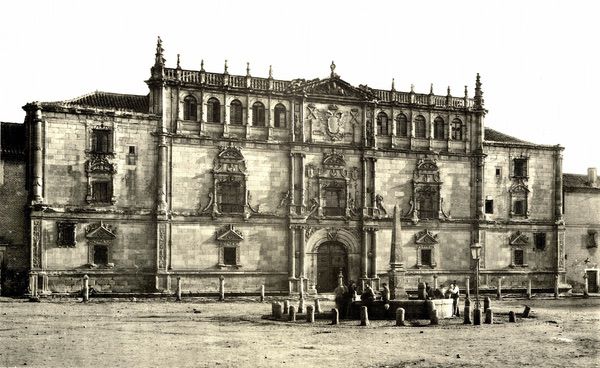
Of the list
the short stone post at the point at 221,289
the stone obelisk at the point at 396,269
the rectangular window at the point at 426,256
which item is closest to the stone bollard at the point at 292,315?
the stone obelisk at the point at 396,269

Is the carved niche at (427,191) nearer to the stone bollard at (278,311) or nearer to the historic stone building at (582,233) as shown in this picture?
the historic stone building at (582,233)

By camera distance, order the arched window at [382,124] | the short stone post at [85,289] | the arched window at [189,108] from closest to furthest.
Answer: the short stone post at [85,289], the arched window at [189,108], the arched window at [382,124]

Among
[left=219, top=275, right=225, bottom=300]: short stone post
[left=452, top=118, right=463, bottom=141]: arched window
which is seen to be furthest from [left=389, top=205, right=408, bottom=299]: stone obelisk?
[left=452, top=118, right=463, bottom=141]: arched window

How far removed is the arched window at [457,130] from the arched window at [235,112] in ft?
48.4

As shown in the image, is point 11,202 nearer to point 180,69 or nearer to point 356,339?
point 180,69

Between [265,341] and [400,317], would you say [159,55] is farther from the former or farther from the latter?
[265,341]

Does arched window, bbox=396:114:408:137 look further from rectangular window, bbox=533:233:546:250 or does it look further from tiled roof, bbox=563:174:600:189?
tiled roof, bbox=563:174:600:189

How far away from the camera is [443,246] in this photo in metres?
47.6

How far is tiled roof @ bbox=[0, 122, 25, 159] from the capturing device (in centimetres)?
4191

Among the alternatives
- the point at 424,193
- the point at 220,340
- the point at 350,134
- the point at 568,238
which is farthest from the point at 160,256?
the point at 568,238

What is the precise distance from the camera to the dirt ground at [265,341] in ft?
56.3

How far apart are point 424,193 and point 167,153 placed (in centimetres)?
1710

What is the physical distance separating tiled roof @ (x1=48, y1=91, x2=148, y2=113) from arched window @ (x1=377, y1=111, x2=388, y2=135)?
14841 millimetres

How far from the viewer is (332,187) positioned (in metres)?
45.4
